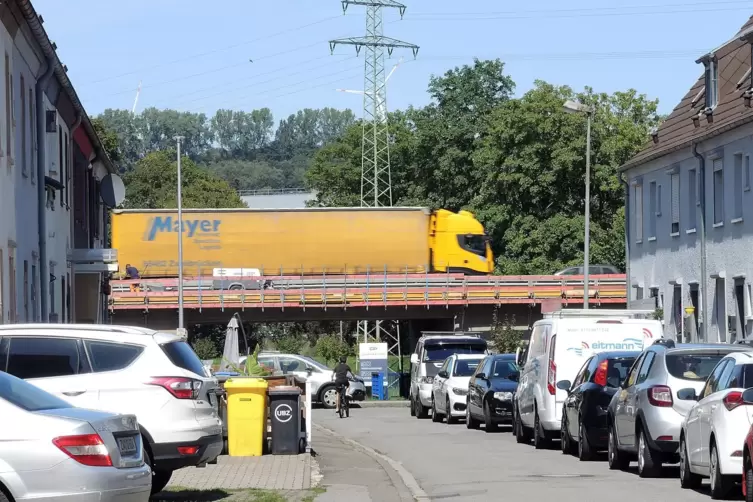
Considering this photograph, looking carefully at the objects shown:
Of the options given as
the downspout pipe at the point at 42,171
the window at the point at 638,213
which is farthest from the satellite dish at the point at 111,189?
the window at the point at 638,213

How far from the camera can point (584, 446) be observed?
20.1m

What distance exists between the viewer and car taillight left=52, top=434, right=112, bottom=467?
33.1 feet

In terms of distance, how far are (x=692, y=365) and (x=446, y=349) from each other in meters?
24.1

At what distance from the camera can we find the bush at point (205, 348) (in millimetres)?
90750

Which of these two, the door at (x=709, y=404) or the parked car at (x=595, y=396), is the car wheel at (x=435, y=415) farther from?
the door at (x=709, y=404)

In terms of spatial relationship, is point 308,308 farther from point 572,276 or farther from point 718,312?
point 718,312

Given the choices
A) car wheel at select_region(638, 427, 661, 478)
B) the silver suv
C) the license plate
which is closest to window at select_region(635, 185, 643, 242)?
the silver suv

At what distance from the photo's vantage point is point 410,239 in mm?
63406

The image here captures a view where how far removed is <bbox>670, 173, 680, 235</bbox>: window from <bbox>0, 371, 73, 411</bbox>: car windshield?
3285 centimetres

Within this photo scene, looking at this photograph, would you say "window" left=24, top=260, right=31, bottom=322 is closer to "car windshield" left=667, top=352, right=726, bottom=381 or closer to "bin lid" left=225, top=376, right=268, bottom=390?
"bin lid" left=225, top=376, right=268, bottom=390

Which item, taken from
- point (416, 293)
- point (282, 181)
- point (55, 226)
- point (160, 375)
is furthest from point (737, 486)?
point (282, 181)

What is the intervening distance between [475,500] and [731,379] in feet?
9.40

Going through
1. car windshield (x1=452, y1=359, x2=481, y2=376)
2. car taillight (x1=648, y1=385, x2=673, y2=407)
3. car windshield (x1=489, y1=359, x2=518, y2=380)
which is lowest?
car windshield (x1=452, y1=359, x2=481, y2=376)

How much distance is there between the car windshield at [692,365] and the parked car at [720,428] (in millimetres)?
1130
